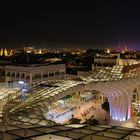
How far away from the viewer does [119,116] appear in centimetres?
3944

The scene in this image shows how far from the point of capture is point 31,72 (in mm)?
53844

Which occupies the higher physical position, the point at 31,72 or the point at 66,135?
the point at 66,135

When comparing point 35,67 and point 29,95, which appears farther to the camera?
point 35,67

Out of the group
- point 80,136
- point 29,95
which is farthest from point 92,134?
point 29,95

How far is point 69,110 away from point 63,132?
33.7 meters

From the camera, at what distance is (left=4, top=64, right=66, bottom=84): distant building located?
54125mm

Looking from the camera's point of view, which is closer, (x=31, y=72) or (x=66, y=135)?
(x=66, y=135)

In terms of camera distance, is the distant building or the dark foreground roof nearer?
the dark foreground roof

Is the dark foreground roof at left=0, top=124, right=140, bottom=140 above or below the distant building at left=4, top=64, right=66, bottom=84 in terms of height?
above

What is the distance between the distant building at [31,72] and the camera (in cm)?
5412

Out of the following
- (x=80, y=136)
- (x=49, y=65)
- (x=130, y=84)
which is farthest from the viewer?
(x=49, y=65)

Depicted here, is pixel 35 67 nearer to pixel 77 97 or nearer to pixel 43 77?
pixel 43 77

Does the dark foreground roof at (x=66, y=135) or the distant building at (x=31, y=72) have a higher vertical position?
the dark foreground roof at (x=66, y=135)

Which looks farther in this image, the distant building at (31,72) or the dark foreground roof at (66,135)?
the distant building at (31,72)
